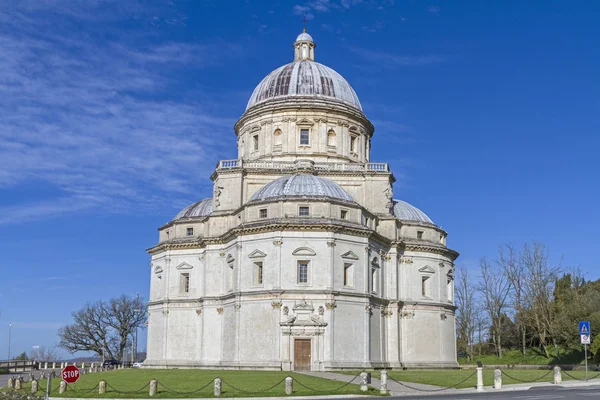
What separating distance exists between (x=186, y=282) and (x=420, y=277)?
19712 mm

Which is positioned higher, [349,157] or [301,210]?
[349,157]

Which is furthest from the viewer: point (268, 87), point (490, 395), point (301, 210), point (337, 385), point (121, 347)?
point (121, 347)

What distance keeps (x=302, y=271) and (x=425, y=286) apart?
14.9 m

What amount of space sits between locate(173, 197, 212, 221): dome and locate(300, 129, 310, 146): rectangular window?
9792 mm

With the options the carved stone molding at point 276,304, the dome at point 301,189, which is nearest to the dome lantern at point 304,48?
the dome at point 301,189

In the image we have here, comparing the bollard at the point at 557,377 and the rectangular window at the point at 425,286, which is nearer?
the bollard at the point at 557,377

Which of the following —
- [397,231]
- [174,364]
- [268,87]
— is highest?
[268,87]

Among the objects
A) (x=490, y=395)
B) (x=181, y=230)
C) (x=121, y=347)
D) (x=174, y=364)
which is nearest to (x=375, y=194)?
(x=181, y=230)

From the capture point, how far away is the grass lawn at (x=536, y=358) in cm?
6662

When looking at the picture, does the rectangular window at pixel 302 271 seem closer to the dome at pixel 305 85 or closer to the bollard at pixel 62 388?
the dome at pixel 305 85

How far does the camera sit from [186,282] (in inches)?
2356

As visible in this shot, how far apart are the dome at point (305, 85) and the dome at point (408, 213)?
32.0ft

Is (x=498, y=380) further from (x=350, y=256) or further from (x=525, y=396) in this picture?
(x=350, y=256)

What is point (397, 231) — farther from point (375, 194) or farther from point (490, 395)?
point (490, 395)
